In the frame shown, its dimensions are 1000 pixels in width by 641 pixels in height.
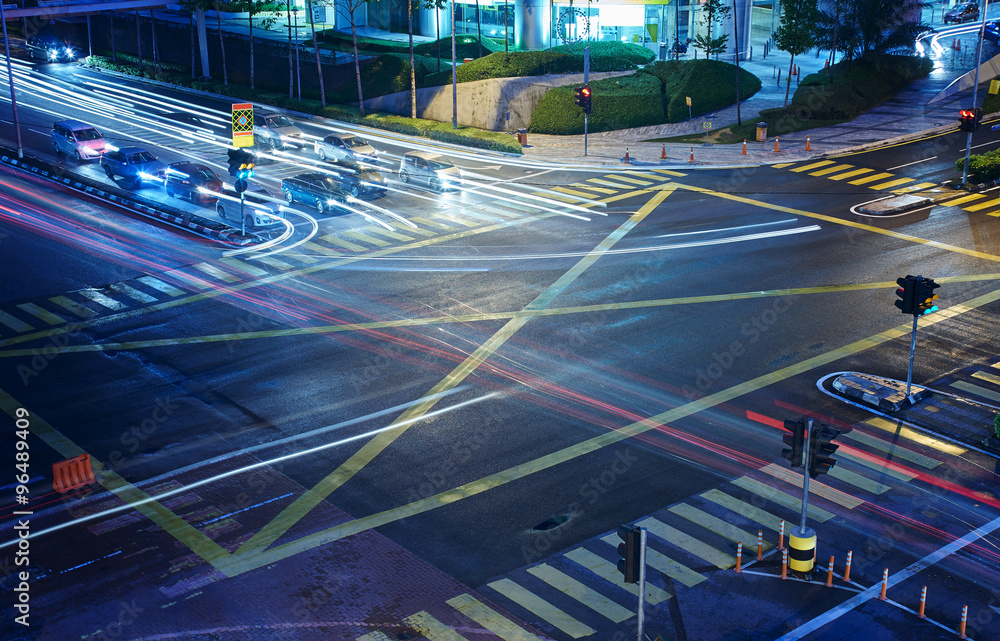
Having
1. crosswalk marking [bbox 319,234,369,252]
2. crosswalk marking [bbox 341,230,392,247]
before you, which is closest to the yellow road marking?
crosswalk marking [bbox 341,230,392,247]

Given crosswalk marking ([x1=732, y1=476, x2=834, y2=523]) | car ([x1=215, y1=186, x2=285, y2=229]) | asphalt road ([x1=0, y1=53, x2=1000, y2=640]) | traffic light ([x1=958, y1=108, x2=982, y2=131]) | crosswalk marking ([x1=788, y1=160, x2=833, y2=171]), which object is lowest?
crosswalk marking ([x1=732, y1=476, x2=834, y2=523])

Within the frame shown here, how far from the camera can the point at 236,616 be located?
1684 cm

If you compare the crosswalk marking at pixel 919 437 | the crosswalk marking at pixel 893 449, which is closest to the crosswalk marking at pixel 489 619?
→ the crosswalk marking at pixel 893 449

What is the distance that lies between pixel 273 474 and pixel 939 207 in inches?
1345

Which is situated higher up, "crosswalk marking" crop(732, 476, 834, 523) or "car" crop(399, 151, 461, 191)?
"car" crop(399, 151, 461, 191)

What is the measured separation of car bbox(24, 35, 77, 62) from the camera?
282 feet

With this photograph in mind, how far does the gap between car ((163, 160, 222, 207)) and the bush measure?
121 feet

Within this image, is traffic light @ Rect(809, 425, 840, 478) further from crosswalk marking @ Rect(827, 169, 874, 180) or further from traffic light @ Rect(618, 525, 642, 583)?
crosswalk marking @ Rect(827, 169, 874, 180)

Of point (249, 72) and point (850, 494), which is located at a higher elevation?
point (249, 72)

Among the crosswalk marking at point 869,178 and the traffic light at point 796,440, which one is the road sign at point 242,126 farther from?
the crosswalk marking at point 869,178

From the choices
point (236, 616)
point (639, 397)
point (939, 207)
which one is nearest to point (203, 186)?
point (639, 397)

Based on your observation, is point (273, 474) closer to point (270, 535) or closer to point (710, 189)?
point (270, 535)

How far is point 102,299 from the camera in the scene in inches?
1294

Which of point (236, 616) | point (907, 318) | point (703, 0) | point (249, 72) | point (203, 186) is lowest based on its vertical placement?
point (236, 616)
